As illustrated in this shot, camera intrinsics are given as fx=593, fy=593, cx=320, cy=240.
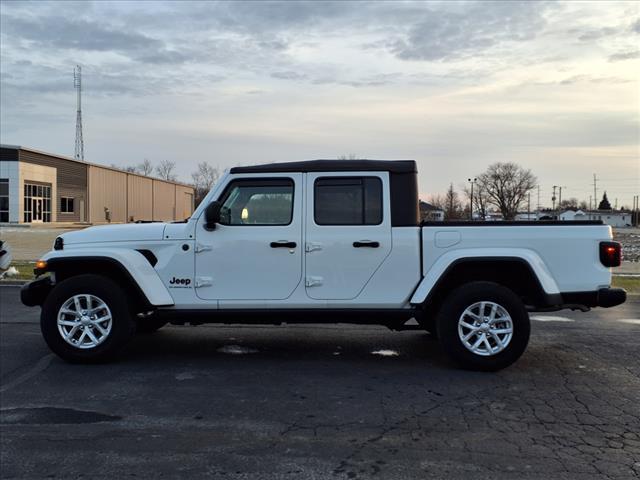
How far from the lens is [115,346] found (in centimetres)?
612

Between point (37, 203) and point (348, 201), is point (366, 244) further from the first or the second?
point (37, 203)

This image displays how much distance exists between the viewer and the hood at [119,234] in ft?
20.5

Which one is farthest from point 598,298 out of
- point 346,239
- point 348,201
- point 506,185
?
point 506,185

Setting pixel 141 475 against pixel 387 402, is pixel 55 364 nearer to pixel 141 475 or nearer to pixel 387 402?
pixel 141 475

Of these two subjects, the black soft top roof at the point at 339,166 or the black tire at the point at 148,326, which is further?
the black tire at the point at 148,326

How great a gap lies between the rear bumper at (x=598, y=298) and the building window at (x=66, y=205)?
50.1 meters

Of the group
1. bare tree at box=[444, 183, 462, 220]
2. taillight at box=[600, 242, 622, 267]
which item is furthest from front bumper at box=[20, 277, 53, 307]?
bare tree at box=[444, 183, 462, 220]

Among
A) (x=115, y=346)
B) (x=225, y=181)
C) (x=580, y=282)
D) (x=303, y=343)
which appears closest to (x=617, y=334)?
(x=580, y=282)

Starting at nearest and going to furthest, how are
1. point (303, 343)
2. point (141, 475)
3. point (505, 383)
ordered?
point (141, 475)
point (505, 383)
point (303, 343)

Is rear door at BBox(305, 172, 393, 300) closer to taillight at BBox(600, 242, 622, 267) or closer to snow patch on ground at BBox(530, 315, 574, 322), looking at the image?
taillight at BBox(600, 242, 622, 267)

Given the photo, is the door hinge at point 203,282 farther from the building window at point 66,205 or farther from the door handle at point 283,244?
the building window at point 66,205

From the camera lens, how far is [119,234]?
6293mm

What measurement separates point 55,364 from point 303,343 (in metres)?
2.82

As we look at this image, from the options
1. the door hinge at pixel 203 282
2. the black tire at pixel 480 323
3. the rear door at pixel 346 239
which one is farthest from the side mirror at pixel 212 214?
the black tire at pixel 480 323
